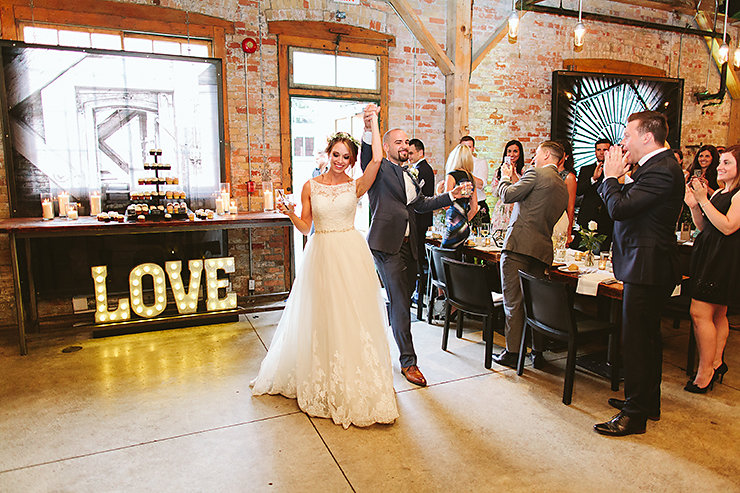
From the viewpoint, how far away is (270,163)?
6.53 metres

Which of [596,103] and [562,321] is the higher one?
[596,103]

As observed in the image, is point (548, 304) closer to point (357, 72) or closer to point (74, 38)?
point (357, 72)

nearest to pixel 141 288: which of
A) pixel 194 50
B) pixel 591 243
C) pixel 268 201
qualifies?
pixel 268 201

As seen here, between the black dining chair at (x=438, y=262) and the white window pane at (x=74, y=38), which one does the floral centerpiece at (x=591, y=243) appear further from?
the white window pane at (x=74, y=38)

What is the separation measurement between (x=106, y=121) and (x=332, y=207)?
3830mm

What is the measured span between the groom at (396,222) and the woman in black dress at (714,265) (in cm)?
177

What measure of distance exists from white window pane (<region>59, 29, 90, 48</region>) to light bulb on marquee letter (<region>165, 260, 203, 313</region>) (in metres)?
2.74

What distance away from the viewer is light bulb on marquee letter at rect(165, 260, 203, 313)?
5309 millimetres

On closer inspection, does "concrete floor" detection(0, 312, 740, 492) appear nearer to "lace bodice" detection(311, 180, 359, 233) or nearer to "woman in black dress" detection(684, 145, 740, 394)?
"woman in black dress" detection(684, 145, 740, 394)

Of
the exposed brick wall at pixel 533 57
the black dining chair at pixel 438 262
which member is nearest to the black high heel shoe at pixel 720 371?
the black dining chair at pixel 438 262

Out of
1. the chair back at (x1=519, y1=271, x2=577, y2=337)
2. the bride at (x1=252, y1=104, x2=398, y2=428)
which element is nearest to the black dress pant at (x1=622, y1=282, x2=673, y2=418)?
the chair back at (x1=519, y1=271, x2=577, y2=337)

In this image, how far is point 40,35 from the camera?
5461 mm

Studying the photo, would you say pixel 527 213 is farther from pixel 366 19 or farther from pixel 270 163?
pixel 366 19

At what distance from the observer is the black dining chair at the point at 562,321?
3420mm
